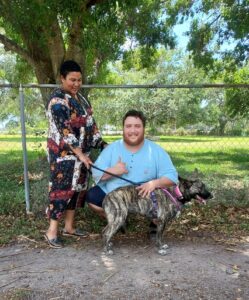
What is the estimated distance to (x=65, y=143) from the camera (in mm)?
4453

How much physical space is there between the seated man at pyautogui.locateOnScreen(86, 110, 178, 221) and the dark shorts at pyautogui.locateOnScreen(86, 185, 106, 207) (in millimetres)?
11

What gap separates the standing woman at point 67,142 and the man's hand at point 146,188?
1.94 feet

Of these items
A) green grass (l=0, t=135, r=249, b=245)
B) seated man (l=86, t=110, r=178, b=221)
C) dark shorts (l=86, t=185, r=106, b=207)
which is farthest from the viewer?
green grass (l=0, t=135, r=249, b=245)

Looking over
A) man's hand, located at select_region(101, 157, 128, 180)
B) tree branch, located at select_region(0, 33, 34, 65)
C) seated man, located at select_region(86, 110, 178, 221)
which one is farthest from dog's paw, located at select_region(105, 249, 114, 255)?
tree branch, located at select_region(0, 33, 34, 65)

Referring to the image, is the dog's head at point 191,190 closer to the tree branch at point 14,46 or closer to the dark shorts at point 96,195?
the dark shorts at point 96,195

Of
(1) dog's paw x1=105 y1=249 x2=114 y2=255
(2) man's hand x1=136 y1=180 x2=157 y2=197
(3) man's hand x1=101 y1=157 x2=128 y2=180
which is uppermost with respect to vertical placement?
(3) man's hand x1=101 y1=157 x2=128 y2=180

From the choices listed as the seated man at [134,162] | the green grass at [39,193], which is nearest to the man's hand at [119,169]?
the seated man at [134,162]

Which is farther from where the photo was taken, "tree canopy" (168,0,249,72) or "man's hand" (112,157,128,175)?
"tree canopy" (168,0,249,72)

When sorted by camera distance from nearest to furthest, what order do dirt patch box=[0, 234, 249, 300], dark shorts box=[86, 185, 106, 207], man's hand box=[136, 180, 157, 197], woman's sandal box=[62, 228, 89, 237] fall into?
dirt patch box=[0, 234, 249, 300]
man's hand box=[136, 180, 157, 197]
dark shorts box=[86, 185, 106, 207]
woman's sandal box=[62, 228, 89, 237]

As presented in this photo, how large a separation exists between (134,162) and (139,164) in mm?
56

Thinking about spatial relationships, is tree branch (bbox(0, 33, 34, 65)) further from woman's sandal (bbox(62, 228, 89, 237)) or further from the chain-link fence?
woman's sandal (bbox(62, 228, 89, 237))

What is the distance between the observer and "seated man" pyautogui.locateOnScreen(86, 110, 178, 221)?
4375mm

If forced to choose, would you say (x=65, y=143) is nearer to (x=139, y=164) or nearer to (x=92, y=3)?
(x=139, y=164)

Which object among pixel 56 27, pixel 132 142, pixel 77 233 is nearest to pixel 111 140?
pixel 77 233
